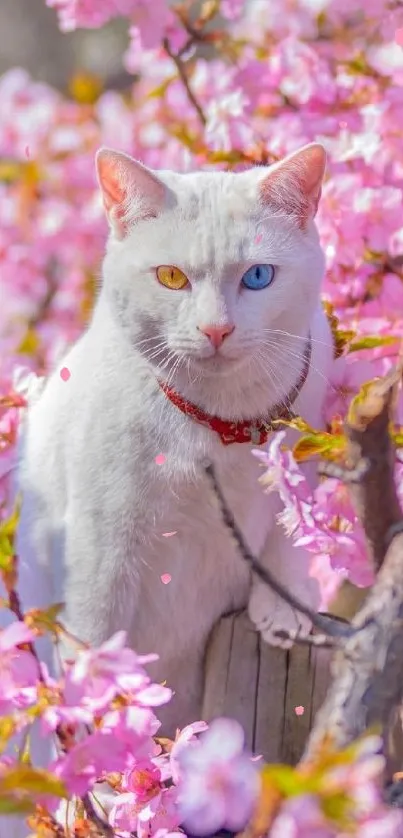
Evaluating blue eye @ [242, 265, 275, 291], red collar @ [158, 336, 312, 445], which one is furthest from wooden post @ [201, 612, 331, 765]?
blue eye @ [242, 265, 275, 291]

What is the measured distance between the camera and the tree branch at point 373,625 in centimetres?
95

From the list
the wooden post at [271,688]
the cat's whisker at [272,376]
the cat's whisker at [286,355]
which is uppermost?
the cat's whisker at [286,355]

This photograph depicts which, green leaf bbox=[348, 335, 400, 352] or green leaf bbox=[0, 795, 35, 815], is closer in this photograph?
green leaf bbox=[0, 795, 35, 815]

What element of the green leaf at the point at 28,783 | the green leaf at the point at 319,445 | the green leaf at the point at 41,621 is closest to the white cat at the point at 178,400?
the green leaf at the point at 319,445

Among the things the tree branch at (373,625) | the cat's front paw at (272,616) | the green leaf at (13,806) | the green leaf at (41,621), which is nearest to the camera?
the green leaf at (13,806)

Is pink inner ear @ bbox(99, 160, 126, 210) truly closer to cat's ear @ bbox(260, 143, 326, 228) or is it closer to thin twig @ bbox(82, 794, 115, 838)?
cat's ear @ bbox(260, 143, 326, 228)

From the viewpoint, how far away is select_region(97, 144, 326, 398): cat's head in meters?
1.30

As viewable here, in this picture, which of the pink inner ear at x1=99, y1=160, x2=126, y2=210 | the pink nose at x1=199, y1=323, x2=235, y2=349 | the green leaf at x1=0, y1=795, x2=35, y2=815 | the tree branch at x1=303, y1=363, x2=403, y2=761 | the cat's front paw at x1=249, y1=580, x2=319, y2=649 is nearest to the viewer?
the green leaf at x1=0, y1=795, x2=35, y2=815

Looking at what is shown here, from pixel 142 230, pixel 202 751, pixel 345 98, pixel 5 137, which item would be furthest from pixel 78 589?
pixel 5 137

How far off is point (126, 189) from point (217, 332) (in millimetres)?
269

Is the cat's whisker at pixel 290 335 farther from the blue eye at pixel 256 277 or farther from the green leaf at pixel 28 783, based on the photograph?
the green leaf at pixel 28 783

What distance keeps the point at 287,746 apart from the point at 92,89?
7.34ft

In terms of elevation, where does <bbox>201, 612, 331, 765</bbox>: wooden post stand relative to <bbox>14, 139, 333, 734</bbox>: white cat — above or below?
below

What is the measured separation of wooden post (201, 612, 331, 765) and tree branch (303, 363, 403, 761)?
0.57 metres
